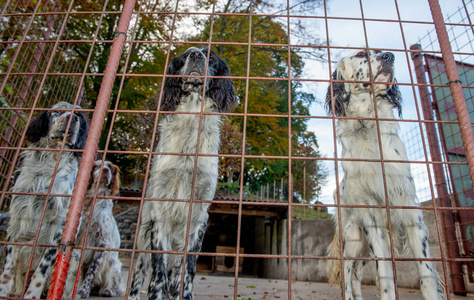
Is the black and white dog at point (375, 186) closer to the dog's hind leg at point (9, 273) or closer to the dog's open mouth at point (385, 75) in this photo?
the dog's open mouth at point (385, 75)

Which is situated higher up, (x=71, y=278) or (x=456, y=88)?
(x=456, y=88)

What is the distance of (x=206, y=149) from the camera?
3.62m

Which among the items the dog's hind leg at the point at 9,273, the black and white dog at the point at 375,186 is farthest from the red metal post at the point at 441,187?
the dog's hind leg at the point at 9,273

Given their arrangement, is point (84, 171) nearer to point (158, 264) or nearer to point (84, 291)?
point (158, 264)

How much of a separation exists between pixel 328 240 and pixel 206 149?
7.28 metres

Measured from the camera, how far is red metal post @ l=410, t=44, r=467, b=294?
518 cm

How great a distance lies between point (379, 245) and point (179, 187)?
2.06 m

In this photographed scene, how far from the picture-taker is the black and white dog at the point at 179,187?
3.21 metres

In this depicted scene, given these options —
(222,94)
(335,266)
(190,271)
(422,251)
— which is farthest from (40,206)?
(422,251)

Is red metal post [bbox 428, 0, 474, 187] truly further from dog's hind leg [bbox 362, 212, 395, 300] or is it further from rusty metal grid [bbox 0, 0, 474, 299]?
dog's hind leg [bbox 362, 212, 395, 300]

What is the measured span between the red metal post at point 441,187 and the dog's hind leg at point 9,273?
589 cm

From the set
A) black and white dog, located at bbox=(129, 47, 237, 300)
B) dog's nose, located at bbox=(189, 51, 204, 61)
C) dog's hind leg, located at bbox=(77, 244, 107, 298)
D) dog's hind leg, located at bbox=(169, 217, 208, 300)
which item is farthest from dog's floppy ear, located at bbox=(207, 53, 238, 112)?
dog's hind leg, located at bbox=(77, 244, 107, 298)

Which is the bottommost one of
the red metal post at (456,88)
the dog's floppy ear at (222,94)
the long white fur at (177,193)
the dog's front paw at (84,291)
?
the dog's front paw at (84,291)

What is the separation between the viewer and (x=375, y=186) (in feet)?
10.5
